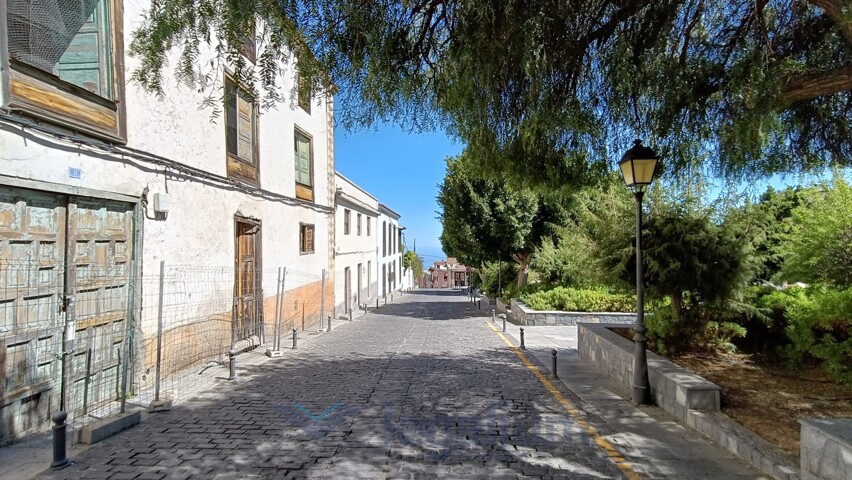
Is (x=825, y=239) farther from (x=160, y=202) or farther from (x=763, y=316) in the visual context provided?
(x=160, y=202)

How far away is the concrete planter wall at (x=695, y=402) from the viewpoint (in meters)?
4.05

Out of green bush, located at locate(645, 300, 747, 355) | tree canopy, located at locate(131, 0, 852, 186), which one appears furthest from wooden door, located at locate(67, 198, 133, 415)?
green bush, located at locate(645, 300, 747, 355)

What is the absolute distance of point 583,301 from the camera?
16344 mm

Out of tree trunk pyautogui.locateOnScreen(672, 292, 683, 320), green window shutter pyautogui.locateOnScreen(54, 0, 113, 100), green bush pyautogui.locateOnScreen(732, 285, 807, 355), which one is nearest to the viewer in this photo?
green window shutter pyautogui.locateOnScreen(54, 0, 113, 100)

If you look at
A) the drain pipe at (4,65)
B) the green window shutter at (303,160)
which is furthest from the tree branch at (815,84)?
the green window shutter at (303,160)

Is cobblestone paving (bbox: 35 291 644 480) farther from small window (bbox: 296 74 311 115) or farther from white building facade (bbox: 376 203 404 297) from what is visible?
white building facade (bbox: 376 203 404 297)

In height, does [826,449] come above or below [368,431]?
above

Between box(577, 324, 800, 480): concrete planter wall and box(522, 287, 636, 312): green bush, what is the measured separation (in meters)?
8.21

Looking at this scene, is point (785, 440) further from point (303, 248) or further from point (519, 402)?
point (303, 248)

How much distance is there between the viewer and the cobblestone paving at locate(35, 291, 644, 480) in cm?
420

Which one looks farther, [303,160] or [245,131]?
[303,160]

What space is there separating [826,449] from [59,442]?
6.37m

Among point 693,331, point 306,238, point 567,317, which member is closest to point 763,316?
point 693,331

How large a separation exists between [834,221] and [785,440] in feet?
14.1
